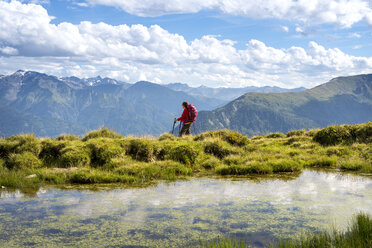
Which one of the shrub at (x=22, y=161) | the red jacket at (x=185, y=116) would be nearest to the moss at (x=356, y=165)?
the red jacket at (x=185, y=116)

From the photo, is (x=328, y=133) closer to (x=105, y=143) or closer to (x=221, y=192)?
(x=221, y=192)

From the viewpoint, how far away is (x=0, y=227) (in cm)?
920

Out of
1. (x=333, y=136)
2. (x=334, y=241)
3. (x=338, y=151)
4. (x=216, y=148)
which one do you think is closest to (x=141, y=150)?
(x=216, y=148)

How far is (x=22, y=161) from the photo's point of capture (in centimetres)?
1694

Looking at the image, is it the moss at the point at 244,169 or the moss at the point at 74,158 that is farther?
the moss at the point at 74,158

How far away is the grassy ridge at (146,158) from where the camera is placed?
15520 millimetres

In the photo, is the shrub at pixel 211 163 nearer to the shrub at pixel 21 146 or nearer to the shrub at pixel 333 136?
the shrub at pixel 333 136

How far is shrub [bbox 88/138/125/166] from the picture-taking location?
17844 millimetres

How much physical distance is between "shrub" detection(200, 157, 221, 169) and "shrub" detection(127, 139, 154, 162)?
10.5 ft

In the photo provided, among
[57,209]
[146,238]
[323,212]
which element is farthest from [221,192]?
[57,209]

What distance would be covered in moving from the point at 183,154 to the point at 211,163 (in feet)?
5.77

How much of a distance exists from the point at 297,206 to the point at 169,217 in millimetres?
4509

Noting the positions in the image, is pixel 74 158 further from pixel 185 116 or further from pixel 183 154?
pixel 185 116

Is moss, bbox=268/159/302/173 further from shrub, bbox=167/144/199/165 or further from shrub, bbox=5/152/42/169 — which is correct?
shrub, bbox=5/152/42/169
